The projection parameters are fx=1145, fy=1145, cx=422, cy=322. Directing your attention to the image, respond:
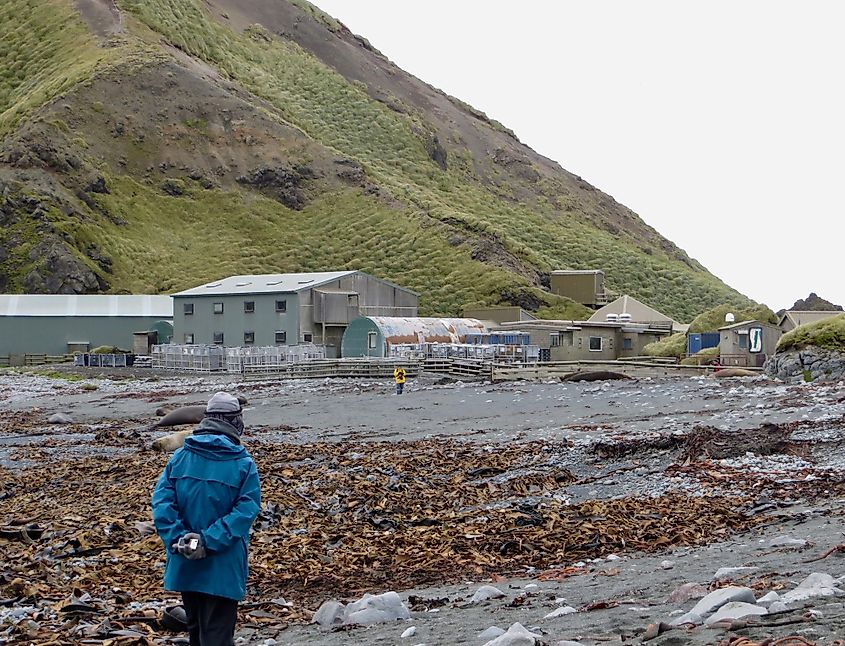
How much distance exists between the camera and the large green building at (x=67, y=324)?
244 feet

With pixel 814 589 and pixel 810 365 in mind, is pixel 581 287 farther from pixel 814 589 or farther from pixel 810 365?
pixel 814 589

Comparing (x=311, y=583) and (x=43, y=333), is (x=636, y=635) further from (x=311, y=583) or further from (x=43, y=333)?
(x=43, y=333)

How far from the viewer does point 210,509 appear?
6.50 m

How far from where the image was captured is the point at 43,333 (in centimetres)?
7475

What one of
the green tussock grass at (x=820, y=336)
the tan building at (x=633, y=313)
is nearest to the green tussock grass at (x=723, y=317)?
the green tussock grass at (x=820, y=336)

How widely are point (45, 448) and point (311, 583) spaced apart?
16025 millimetres

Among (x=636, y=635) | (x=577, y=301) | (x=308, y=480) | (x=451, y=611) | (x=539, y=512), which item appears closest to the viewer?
(x=636, y=635)

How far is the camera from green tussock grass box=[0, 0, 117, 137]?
125875mm

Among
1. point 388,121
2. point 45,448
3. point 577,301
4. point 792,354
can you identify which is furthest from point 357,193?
point 45,448

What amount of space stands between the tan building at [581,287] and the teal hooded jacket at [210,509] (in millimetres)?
95434

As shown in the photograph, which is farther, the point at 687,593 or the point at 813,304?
the point at 813,304

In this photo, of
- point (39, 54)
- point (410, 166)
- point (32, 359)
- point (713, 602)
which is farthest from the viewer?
point (410, 166)

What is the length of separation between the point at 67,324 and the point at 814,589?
72.9 metres

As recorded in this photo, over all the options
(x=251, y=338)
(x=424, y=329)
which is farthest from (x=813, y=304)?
(x=251, y=338)
